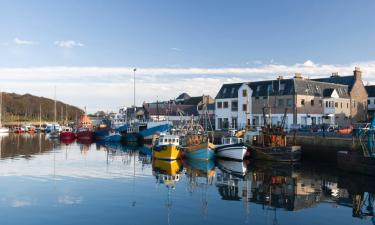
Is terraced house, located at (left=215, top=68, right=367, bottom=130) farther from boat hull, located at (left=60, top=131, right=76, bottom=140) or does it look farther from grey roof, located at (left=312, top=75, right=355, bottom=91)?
boat hull, located at (left=60, top=131, right=76, bottom=140)

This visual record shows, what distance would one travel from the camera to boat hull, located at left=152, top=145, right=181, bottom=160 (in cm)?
4034

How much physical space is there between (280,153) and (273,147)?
3.16 feet

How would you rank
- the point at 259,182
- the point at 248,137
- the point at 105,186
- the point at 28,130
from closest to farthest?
the point at 105,186, the point at 259,182, the point at 248,137, the point at 28,130

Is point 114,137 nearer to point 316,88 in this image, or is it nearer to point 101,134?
point 101,134

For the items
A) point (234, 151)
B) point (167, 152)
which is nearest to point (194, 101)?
point (234, 151)

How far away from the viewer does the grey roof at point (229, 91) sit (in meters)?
71.4

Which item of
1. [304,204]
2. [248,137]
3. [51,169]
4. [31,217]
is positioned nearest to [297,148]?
[248,137]

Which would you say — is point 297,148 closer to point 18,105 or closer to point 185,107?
point 185,107

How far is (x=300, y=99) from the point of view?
2454 inches

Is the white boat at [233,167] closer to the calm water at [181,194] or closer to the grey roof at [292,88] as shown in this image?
the calm water at [181,194]

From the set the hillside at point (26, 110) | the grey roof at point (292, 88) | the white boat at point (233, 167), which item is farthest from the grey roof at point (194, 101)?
the white boat at point (233, 167)

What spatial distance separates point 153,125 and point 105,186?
4988cm

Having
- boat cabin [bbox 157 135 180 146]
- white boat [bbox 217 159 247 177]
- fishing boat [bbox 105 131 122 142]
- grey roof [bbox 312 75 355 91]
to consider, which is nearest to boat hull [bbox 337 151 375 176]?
white boat [bbox 217 159 247 177]

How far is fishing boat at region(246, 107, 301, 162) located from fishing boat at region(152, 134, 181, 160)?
8.09m
